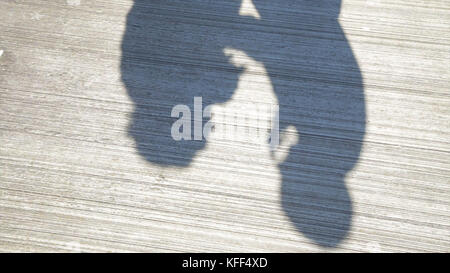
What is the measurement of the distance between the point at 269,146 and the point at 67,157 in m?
1.05

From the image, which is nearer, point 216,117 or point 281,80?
point 216,117

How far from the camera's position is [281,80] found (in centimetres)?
273

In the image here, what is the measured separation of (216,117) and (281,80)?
1.65 feet

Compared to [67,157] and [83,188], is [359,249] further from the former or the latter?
[67,157]

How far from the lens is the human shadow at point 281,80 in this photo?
2.24 m

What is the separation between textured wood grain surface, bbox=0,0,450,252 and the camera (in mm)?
2086

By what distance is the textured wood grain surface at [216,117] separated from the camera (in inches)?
82.1

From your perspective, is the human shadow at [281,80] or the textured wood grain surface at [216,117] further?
the human shadow at [281,80]

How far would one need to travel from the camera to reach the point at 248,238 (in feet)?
6.73

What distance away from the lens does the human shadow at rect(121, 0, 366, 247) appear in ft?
7.34

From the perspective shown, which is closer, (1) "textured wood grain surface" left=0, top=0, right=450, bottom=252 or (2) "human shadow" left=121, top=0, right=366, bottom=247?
(1) "textured wood grain surface" left=0, top=0, right=450, bottom=252
